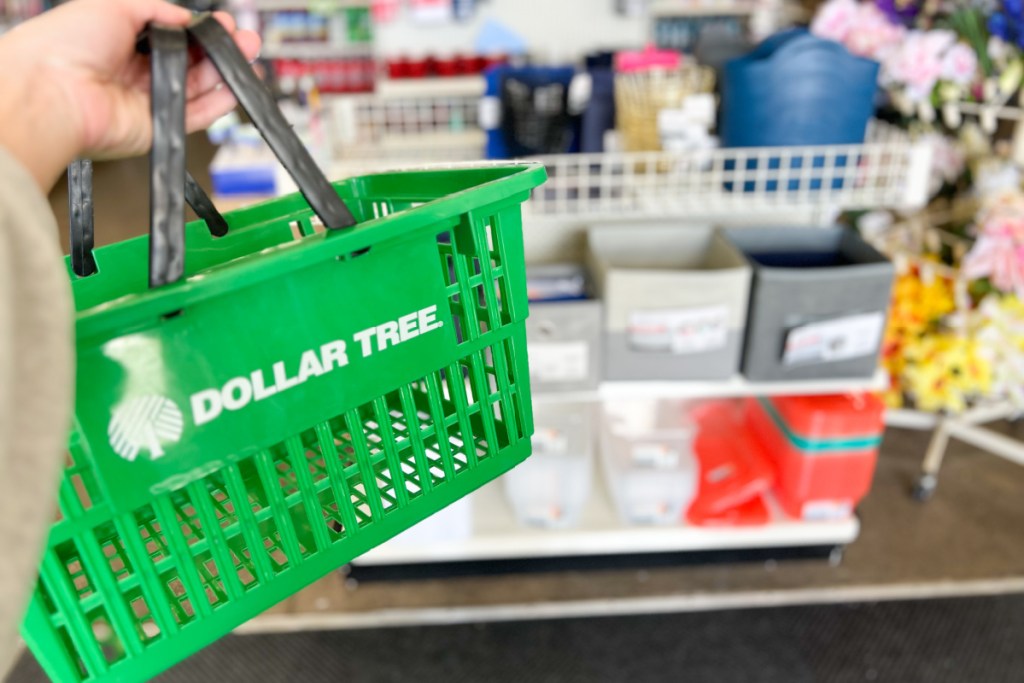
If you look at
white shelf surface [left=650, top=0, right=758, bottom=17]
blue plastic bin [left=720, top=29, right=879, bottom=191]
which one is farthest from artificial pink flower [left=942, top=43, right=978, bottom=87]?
white shelf surface [left=650, top=0, right=758, bottom=17]

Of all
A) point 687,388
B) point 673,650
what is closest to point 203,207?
point 687,388

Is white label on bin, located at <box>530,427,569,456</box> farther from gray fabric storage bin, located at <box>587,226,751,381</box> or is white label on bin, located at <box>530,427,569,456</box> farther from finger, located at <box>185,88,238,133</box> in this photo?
finger, located at <box>185,88,238,133</box>

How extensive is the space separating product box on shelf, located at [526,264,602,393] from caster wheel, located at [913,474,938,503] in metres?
1.44

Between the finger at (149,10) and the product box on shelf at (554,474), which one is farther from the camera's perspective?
the product box on shelf at (554,474)

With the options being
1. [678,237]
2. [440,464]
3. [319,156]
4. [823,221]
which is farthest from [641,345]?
[440,464]

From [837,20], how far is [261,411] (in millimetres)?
2436

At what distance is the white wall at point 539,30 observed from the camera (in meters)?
4.53

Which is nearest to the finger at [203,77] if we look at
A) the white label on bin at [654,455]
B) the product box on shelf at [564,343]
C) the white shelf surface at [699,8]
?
the product box on shelf at [564,343]

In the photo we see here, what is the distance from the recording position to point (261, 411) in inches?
21.7

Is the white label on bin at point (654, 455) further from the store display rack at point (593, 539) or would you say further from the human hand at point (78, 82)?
the human hand at point (78, 82)

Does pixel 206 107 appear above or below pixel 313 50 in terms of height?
below

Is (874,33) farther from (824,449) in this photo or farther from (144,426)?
(144,426)

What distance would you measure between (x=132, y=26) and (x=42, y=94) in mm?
90

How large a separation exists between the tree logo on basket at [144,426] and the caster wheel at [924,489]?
266 centimetres
